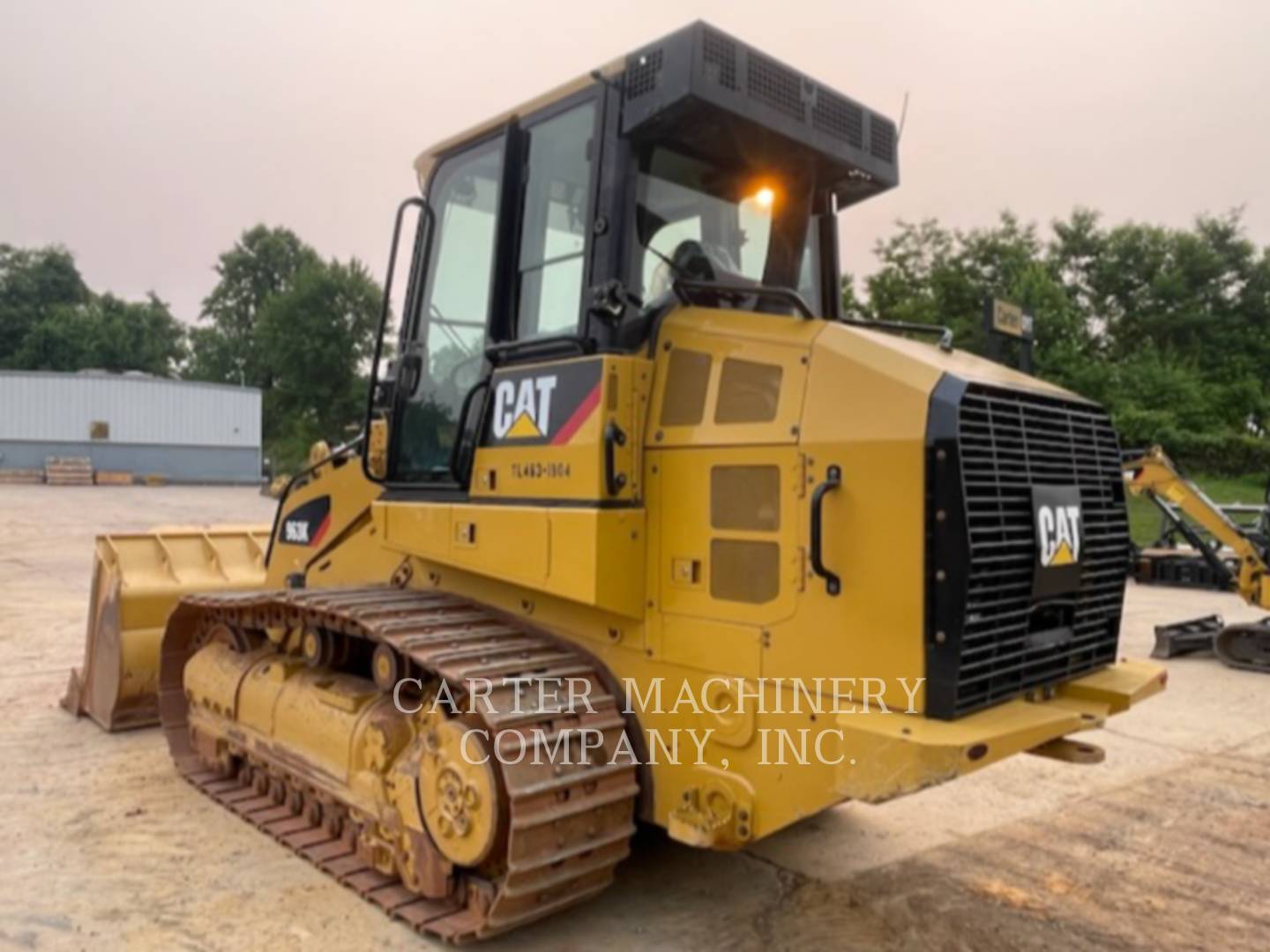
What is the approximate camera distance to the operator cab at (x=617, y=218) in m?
3.58

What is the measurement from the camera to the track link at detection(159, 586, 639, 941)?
324 cm

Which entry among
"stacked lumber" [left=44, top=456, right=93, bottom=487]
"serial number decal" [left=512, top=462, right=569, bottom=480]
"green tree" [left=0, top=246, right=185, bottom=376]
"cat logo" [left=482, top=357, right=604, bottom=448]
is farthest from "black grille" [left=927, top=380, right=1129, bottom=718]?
"green tree" [left=0, top=246, right=185, bottom=376]

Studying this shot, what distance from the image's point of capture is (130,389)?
37.4 meters

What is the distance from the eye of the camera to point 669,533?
355cm

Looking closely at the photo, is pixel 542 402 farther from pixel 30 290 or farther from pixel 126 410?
pixel 30 290

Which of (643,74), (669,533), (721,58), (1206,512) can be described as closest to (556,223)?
(643,74)

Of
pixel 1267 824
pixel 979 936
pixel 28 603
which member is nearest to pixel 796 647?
pixel 979 936

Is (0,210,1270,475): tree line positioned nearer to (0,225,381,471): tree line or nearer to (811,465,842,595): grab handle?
(0,225,381,471): tree line

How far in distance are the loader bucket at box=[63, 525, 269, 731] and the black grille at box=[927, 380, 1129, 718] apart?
5178mm

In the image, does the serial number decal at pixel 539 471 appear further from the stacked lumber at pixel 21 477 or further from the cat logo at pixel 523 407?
the stacked lumber at pixel 21 477

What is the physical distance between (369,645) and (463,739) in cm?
129

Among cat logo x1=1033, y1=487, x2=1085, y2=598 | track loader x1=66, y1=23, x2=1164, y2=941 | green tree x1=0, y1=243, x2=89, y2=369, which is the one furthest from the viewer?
green tree x1=0, y1=243, x2=89, y2=369

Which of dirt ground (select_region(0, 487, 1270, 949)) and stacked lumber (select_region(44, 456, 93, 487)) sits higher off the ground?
stacked lumber (select_region(44, 456, 93, 487))

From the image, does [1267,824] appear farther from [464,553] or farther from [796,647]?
[464,553]
